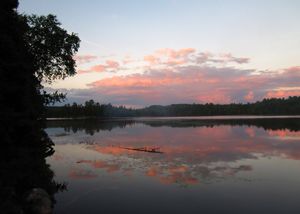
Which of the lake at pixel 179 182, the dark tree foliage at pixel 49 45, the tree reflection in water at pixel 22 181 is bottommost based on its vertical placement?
the lake at pixel 179 182

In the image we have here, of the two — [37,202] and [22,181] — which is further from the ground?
[22,181]

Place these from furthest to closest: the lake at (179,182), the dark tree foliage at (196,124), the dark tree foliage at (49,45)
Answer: the dark tree foliage at (196,124), the dark tree foliage at (49,45), the lake at (179,182)

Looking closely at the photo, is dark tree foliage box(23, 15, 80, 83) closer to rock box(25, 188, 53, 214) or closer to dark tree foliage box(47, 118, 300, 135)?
rock box(25, 188, 53, 214)

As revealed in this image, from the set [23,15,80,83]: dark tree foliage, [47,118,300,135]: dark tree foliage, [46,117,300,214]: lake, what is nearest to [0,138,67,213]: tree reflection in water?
[46,117,300,214]: lake

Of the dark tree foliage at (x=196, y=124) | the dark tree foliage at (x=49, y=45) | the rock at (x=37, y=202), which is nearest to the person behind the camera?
the rock at (x=37, y=202)

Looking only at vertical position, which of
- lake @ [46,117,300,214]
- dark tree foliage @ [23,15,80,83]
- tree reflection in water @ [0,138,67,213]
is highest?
dark tree foliage @ [23,15,80,83]

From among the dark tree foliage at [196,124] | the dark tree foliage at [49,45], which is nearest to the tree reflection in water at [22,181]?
the dark tree foliage at [49,45]

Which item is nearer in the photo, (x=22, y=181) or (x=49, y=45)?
(x=22, y=181)

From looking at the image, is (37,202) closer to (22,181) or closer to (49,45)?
(22,181)

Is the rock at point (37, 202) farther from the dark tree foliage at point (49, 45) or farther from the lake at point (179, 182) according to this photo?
the dark tree foliage at point (49, 45)

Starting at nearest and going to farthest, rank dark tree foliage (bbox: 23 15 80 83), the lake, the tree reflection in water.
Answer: the tree reflection in water
the lake
dark tree foliage (bbox: 23 15 80 83)

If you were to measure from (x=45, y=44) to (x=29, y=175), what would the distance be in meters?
16.7

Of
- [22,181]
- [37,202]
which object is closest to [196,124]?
[22,181]

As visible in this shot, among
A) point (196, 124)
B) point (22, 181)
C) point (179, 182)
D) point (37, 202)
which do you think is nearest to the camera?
point (37, 202)
